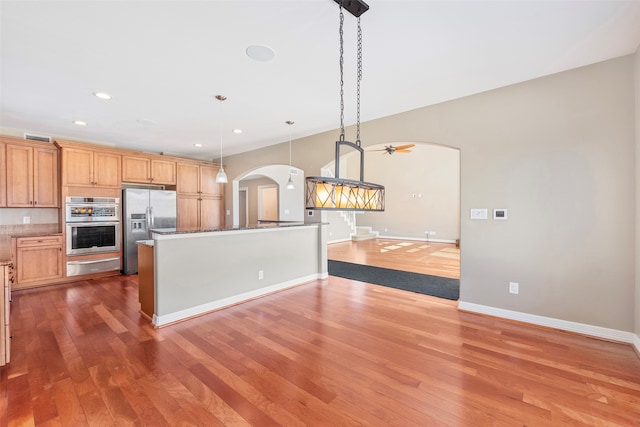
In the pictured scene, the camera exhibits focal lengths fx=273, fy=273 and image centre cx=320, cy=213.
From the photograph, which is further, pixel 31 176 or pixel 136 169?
pixel 136 169

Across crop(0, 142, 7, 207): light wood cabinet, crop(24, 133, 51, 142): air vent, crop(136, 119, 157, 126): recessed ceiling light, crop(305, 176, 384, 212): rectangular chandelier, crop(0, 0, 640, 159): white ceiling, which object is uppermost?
crop(136, 119, 157, 126): recessed ceiling light

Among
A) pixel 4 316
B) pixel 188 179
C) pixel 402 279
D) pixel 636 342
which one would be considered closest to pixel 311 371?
pixel 4 316

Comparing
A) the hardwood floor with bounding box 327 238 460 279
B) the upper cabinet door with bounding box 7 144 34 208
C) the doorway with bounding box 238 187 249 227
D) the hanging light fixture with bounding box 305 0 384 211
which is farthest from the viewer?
the doorway with bounding box 238 187 249 227

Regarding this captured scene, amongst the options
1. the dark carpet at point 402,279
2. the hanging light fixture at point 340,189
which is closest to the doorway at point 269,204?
the dark carpet at point 402,279

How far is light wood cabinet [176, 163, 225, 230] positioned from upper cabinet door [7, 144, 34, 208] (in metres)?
2.27

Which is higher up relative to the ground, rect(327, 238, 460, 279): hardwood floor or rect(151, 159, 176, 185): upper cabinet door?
rect(151, 159, 176, 185): upper cabinet door

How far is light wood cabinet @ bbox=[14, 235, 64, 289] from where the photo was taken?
422 centimetres

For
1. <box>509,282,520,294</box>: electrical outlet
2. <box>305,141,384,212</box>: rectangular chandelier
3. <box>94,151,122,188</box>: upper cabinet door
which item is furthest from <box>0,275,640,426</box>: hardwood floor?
<box>94,151,122,188</box>: upper cabinet door

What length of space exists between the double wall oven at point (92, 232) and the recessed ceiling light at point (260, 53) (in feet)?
14.3

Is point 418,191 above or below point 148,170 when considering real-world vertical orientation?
below

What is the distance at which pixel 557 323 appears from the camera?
9.37 feet

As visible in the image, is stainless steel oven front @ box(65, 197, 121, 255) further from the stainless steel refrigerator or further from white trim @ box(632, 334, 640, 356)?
white trim @ box(632, 334, 640, 356)

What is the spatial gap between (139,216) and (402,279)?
16.9 ft

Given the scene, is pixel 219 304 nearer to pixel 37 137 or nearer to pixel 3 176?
pixel 3 176
